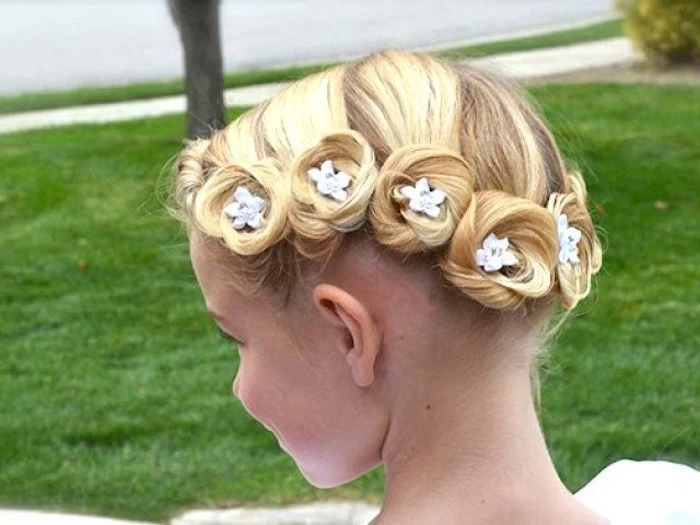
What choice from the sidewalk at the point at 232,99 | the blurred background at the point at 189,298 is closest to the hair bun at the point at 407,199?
the blurred background at the point at 189,298

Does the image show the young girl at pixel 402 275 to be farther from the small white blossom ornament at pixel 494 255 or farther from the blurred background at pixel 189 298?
the blurred background at pixel 189 298

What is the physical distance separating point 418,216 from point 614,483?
0.47 m

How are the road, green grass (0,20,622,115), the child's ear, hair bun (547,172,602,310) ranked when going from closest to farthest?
1. the child's ear
2. hair bun (547,172,602,310)
3. green grass (0,20,622,115)
4. the road

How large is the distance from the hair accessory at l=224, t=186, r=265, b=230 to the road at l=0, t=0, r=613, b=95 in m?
11.3

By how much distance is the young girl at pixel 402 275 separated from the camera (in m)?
1.31

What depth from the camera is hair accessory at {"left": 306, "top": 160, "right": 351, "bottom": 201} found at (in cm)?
131

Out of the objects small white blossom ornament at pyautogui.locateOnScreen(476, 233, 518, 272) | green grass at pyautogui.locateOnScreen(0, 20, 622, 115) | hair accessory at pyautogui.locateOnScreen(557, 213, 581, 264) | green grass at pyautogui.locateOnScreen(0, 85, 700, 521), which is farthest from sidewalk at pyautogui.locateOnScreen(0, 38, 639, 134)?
small white blossom ornament at pyautogui.locateOnScreen(476, 233, 518, 272)

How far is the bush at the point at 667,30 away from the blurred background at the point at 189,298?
2 cm

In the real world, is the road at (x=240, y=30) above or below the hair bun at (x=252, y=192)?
below

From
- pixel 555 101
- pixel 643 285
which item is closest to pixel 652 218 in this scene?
pixel 643 285

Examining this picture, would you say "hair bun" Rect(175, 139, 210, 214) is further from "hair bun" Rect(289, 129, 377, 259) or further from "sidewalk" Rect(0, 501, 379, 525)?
"sidewalk" Rect(0, 501, 379, 525)

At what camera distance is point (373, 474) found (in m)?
4.03

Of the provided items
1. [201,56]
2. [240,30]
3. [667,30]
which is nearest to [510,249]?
[201,56]

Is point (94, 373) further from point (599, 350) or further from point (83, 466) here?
point (599, 350)
